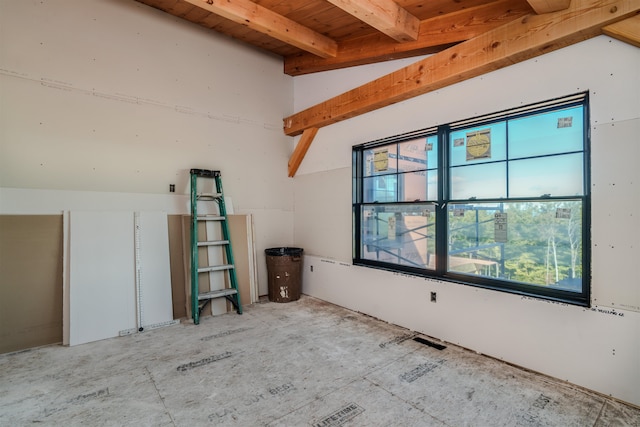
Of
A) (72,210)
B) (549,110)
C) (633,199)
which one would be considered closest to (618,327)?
(633,199)

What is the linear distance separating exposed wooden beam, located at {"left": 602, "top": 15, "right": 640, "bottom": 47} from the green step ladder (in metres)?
3.95

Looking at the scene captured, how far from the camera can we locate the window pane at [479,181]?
9.07 feet

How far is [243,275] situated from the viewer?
14.6 feet

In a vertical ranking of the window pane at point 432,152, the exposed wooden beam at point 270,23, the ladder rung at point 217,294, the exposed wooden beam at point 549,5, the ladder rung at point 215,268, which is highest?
the exposed wooden beam at point 270,23

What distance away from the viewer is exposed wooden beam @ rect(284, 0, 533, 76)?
2688 mm

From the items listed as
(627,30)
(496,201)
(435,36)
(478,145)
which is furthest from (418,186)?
(627,30)

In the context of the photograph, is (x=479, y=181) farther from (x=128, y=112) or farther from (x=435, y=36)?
(x=128, y=112)

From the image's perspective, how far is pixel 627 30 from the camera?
2082mm

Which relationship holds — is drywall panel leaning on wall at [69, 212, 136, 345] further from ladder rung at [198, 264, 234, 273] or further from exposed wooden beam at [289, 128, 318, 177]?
exposed wooden beam at [289, 128, 318, 177]

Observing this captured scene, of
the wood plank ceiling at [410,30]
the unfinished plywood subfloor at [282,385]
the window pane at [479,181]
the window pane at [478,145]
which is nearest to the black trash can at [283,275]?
the unfinished plywood subfloor at [282,385]

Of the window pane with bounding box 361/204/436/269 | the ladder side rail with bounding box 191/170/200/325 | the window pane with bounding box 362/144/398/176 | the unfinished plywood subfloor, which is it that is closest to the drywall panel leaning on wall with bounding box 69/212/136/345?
the unfinished plywood subfloor

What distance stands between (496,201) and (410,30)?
1.84 meters

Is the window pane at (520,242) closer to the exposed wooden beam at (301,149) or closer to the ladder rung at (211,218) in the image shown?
the exposed wooden beam at (301,149)

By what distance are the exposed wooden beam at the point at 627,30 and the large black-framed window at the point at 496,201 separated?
371 millimetres
